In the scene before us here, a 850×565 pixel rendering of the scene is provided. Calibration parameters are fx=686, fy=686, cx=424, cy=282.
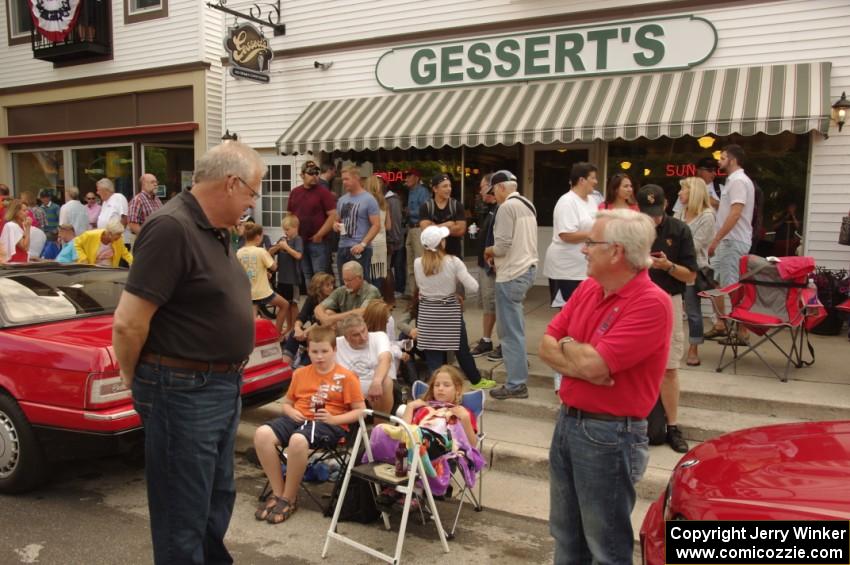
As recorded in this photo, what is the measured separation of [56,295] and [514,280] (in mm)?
3620

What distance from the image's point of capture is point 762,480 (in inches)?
105

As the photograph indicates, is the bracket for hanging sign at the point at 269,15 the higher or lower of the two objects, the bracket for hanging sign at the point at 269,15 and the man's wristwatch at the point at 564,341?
the higher

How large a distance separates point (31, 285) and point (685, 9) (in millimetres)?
7705

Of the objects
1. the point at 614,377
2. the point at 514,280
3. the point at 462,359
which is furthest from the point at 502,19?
the point at 614,377

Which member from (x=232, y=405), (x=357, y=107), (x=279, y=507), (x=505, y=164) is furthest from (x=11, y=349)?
(x=505, y=164)

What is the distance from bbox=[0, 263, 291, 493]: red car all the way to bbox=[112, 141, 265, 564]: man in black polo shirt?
174cm

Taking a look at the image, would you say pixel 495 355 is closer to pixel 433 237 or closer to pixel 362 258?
pixel 433 237

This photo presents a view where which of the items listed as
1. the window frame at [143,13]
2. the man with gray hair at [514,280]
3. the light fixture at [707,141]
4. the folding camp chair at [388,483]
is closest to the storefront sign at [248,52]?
the window frame at [143,13]

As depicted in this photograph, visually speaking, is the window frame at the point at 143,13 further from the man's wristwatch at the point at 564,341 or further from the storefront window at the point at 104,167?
the man's wristwatch at the point at 564,341

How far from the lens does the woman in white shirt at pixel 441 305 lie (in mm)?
6113

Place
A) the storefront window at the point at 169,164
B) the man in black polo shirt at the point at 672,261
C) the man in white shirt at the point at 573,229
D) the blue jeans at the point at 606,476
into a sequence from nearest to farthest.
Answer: the blue jeans at the point at 606,476
the man in black polo shirt at the point at 672,261
the man in white shirt at the point at 573,229
the storefront window at the point at 169,164

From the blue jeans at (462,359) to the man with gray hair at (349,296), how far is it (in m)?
0.78

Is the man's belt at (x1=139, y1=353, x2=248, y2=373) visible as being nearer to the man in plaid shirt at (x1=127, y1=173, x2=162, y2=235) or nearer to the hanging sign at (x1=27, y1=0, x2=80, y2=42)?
the man in plaid shirt at (x1=127, y1=173, x2=162, y2=235)

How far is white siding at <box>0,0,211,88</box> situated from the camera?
1248 centimetres
